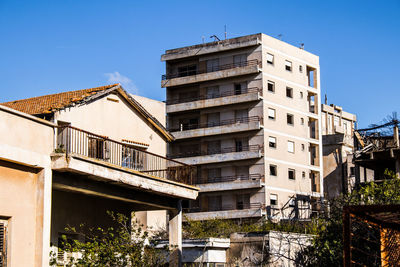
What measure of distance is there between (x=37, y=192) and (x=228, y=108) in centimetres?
4115

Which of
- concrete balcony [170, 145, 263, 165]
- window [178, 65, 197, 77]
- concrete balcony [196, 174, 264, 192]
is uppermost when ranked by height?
window [178, 65, 197, 77]

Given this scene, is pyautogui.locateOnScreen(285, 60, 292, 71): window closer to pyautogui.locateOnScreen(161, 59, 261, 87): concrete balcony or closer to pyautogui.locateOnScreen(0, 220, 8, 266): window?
pyautogui.locateOnScreen(161, 59, 261, 87): concrete balcony

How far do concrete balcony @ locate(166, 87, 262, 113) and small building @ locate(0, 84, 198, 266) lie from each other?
2744 cm

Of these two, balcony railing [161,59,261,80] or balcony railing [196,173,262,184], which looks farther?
balcony railing [161,59,261,80]

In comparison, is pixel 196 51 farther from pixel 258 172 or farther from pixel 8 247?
pixel 8 247

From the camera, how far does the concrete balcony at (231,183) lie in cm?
5654

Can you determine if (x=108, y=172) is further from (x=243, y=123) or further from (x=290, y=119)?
(x=290, y=119)

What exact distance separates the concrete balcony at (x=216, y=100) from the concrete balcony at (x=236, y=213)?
28.9 feet

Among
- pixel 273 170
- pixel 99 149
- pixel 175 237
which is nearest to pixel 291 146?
pixel 273 170

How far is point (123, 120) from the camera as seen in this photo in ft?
92.2

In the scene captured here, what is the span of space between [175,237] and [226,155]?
32.0 metres

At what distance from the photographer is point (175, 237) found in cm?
2620

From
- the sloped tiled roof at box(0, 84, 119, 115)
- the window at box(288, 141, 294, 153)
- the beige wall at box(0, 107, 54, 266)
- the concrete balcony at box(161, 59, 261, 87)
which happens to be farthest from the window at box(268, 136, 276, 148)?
the beige wall at box(0, 107, 54, 266)

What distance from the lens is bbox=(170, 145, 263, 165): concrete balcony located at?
57.4 m
